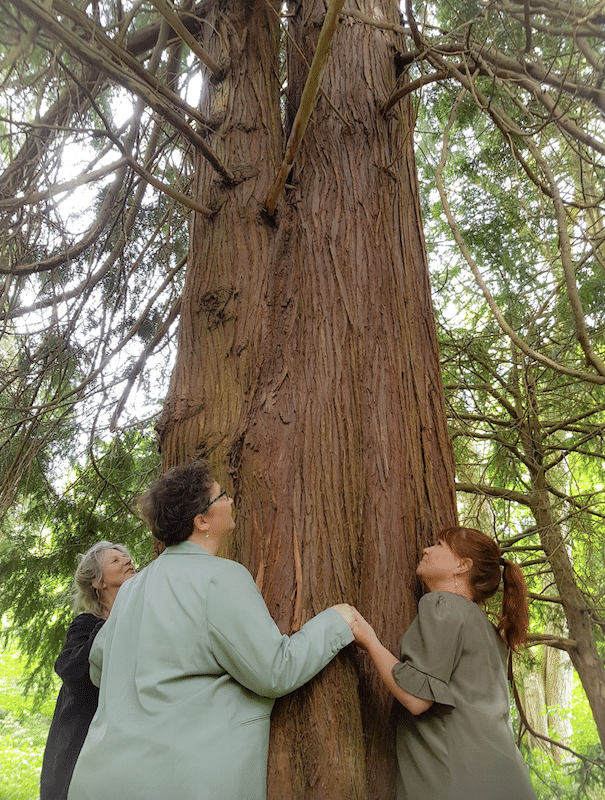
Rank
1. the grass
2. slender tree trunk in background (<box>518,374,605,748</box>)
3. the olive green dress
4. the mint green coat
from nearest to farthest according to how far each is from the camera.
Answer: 1. the mint green coat
2. the olive green dress
3. slender tree trunk in background (<box>518,374,605,748</box>)
4. the grass

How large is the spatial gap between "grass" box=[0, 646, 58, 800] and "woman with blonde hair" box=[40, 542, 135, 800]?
7327mm

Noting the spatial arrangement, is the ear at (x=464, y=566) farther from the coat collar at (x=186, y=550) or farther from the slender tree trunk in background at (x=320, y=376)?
the coat collar at (x=186, y=550)

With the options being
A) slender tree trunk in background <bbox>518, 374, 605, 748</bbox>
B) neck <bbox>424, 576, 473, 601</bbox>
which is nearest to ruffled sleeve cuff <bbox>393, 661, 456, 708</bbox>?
neck <bbox>424, 576, 473, 601</bbox>

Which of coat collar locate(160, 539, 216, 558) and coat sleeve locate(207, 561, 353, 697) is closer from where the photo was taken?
coat sleeve locate(207, 561, 353, 697)

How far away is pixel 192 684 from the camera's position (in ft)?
5.07

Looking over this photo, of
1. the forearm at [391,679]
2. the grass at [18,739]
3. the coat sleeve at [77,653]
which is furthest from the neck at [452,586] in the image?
the grass at [18,739]

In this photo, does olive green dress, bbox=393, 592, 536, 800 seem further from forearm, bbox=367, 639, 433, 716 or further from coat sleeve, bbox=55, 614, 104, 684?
coat sleeve, bbox=55, 614, 104, 684

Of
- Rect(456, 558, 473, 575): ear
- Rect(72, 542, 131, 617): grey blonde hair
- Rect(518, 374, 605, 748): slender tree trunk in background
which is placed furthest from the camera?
Rect(518, 374, 605, 748): slender tree trunk in background

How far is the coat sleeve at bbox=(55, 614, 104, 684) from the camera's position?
2264 millimetres

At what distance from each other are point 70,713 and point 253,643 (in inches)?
49.2

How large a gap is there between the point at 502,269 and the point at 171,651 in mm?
3778

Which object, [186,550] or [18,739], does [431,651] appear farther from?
[18,739]

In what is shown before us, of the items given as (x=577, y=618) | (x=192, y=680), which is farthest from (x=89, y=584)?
(x=577, y=618)

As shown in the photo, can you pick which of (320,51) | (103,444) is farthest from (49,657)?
(320,51)
